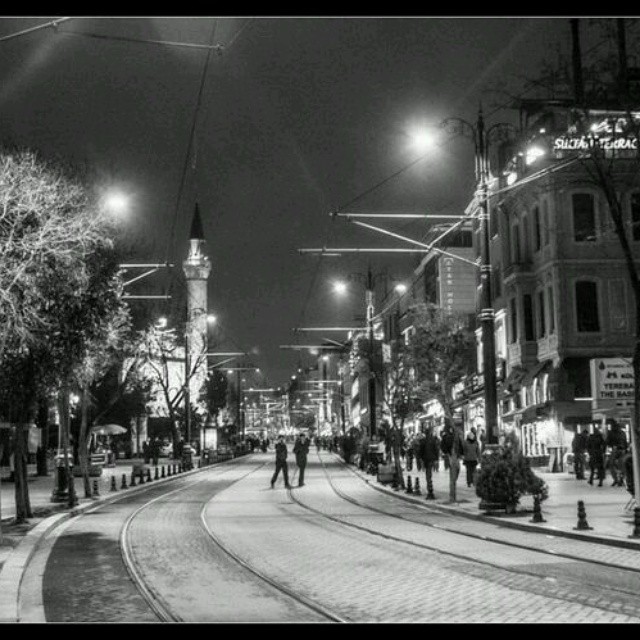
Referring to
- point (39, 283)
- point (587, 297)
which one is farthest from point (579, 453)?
point (39, 283)

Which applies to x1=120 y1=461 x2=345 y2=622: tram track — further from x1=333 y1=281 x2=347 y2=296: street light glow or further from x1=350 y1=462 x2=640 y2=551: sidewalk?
x1=333 y1=281 x2=347 y2=296: street light glow

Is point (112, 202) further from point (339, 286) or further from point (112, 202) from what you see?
point (339, 286)

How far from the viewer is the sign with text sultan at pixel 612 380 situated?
62.6 feet

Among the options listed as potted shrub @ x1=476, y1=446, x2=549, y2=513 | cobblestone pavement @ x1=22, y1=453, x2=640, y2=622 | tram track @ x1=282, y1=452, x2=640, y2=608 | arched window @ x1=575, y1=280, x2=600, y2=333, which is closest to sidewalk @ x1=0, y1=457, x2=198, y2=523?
cobblestone pavement @ x1=22, y1=453, x2=640, y2=622

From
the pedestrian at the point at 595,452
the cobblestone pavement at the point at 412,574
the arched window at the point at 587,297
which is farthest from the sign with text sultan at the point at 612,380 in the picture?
the arched window at the point at 587,297

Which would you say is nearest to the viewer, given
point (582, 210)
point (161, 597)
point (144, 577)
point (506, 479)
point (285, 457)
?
point (161, 597)

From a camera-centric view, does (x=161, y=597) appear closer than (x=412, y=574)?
Yes

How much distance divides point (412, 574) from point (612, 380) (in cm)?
739

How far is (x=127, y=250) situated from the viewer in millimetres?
34312

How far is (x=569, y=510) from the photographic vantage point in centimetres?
2244

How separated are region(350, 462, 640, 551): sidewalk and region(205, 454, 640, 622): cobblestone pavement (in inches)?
59.9

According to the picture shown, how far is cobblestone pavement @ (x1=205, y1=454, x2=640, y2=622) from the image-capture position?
10438mm

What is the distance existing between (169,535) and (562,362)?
26753mm

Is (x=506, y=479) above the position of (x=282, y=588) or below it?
above
